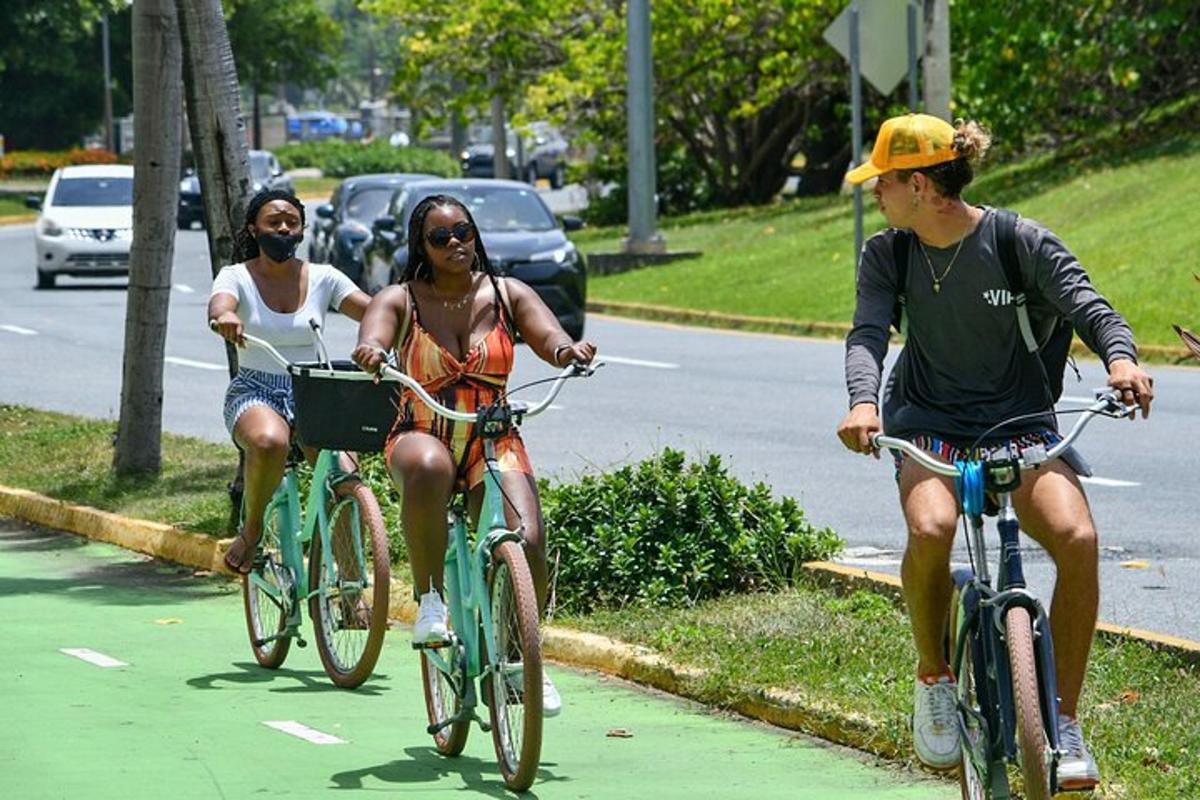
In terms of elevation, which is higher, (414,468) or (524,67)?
(524,67)

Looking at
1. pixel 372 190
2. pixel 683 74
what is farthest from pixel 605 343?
pixel 683 74

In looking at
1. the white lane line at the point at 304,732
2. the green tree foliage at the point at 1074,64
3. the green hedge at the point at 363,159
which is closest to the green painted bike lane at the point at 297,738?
the white lane line at the point at 304,732

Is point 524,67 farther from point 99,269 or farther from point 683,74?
point 99,269

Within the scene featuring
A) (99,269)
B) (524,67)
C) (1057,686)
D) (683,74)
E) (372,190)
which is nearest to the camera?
(1057,686)

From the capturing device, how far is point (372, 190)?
99.3ft

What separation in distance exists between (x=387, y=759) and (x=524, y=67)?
115ft

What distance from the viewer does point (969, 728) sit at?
5.96m

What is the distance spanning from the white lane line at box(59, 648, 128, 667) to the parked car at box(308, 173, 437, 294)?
17.5 m

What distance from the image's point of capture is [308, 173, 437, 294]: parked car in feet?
90.4

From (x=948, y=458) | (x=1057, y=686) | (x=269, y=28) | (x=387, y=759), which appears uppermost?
(x=269, y=28)

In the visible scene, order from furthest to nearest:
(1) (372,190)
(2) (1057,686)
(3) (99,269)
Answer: (3) (99,269) < (1) (372,190) < (2) (1057,686)

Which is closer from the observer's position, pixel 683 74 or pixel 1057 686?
pixel 1057 686

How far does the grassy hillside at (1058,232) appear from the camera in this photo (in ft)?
75.4

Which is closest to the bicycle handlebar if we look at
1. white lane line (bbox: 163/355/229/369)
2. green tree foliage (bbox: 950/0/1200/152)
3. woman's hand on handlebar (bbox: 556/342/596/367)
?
woman's hand on handlebar (bbox: 556/342/596/367)
